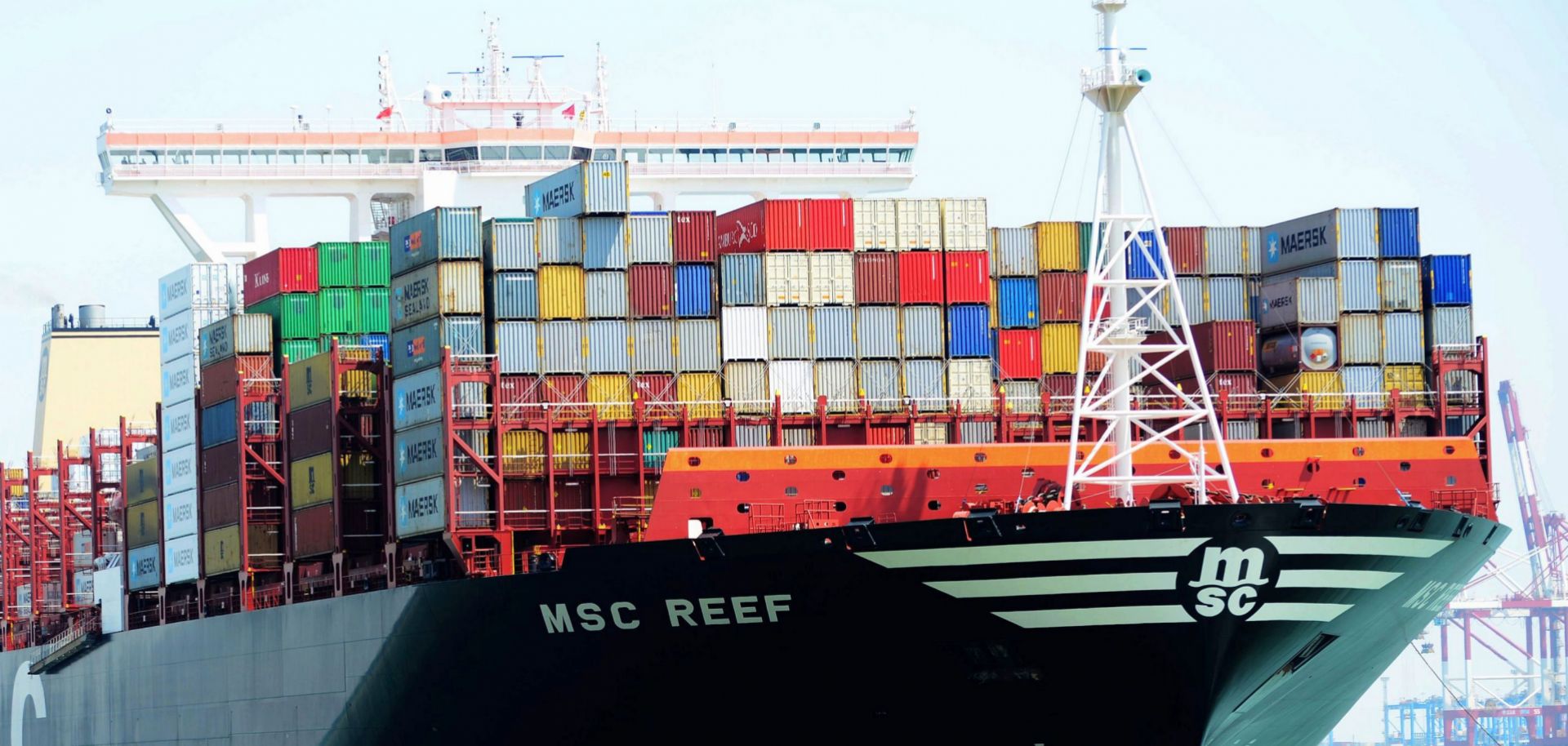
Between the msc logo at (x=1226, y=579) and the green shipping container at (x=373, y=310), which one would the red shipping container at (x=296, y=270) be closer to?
the green shipping container at (x=373, y=310)

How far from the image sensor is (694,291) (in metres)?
42.8

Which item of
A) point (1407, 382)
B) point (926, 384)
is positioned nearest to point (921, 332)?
point (926, 384)

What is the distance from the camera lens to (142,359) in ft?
268

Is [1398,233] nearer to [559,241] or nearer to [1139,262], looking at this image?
[1139,262]

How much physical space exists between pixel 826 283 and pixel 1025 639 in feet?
34.1

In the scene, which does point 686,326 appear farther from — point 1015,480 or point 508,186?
point 508,186

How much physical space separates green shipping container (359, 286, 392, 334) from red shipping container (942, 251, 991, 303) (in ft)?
39.4

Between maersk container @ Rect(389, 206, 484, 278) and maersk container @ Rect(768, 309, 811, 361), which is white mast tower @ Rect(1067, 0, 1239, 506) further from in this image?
maersk container @ Rect(389, 206, 484, 278)

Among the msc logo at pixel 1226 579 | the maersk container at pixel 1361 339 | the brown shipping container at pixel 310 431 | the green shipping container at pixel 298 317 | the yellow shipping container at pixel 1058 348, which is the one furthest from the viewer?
the green shipping container at pixel 298 317

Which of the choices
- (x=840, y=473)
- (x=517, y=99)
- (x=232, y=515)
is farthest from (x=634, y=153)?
(x=840, y=473)

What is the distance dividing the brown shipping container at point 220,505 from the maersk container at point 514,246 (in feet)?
30.4

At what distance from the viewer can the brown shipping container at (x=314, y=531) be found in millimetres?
45500

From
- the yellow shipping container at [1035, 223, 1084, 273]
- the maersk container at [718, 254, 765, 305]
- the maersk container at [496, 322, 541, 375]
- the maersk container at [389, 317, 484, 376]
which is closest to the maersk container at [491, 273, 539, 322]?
the maersk container at [496, 322, 541, 375]

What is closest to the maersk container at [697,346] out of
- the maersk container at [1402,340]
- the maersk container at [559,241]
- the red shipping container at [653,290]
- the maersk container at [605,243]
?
the red shipping container at [653,290]
